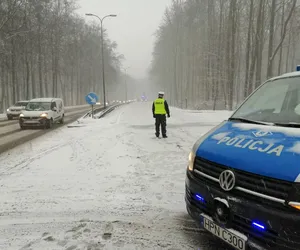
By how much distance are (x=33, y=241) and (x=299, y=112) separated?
3.67 meters

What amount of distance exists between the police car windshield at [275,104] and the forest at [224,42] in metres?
19.5

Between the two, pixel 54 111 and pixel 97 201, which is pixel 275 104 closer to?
pixel 97 201

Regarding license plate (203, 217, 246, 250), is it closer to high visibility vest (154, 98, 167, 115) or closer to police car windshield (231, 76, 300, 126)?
police car windshield (231, 76, 300, 126)

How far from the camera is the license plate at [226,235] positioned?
2801mm

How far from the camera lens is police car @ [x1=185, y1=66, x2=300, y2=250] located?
2498 millimetres

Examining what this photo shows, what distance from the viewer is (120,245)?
12.1ft

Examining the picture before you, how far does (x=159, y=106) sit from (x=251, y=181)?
30.4 feet

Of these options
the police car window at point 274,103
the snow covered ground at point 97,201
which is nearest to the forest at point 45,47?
the snow covered ground at point 97,201

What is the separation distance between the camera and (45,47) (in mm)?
43094

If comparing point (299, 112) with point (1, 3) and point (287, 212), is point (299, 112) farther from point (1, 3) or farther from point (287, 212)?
point (1, 3)

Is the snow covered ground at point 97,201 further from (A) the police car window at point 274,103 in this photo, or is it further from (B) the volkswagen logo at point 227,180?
(A) the police car window at point 274,103

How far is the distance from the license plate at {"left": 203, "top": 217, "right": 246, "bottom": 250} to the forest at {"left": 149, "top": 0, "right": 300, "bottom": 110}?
70.8ft

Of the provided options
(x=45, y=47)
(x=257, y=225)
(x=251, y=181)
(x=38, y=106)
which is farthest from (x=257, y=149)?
(x=45, y=47)

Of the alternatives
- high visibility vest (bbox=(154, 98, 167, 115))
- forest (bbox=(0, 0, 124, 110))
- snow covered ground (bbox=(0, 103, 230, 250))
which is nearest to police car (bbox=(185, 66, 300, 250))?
snow covered ground (bbox=(0, 103, 230, 250))
